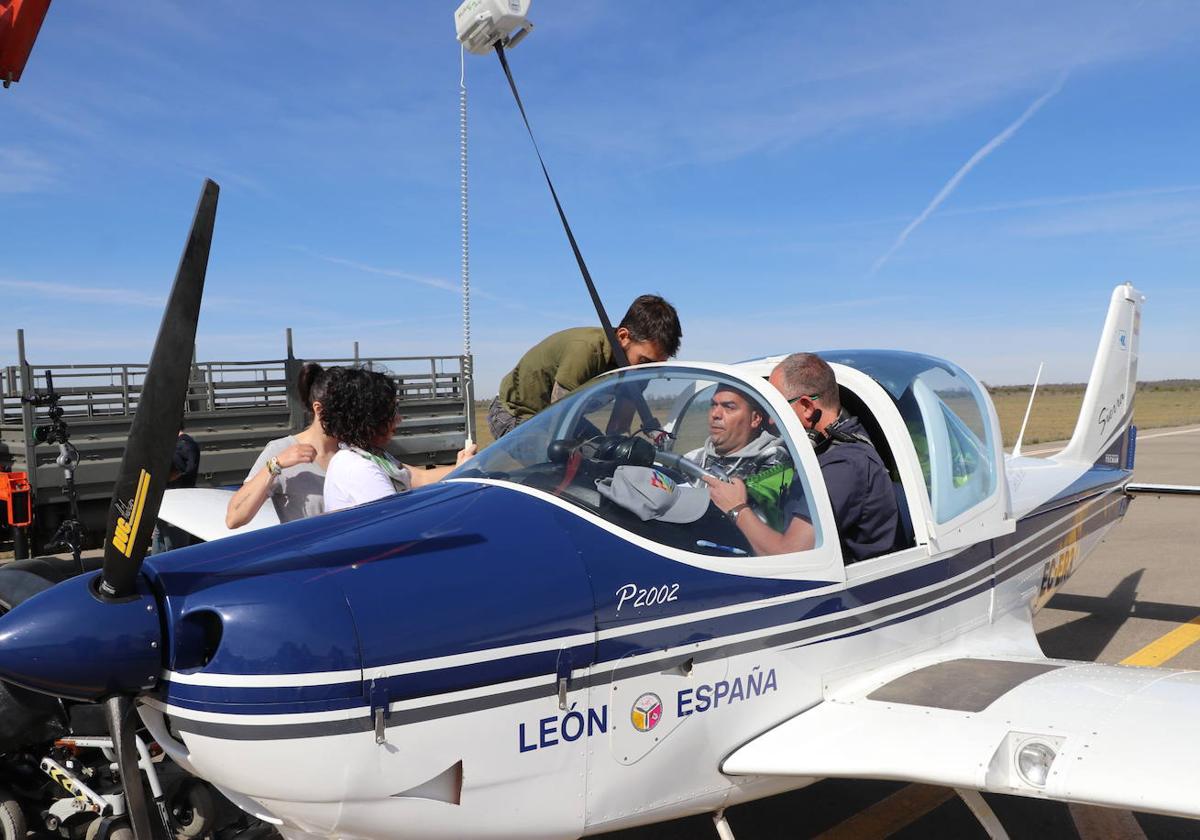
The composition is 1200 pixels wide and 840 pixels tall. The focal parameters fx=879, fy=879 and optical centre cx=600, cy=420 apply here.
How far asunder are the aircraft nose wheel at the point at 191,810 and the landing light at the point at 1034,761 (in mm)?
2467

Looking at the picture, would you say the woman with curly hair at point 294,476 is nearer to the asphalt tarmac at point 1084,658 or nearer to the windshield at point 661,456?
the windshield at point 661,456

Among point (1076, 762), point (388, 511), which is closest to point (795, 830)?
point (1076, 762)

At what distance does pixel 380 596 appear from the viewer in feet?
6.66

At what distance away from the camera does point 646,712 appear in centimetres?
239

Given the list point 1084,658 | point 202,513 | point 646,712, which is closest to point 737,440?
point 646,712

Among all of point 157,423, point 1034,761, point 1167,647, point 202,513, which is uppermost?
point 157,423

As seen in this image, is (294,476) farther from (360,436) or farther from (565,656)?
(565,656)

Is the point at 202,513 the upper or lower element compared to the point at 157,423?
lower

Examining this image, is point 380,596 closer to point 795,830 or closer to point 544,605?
point 544,605

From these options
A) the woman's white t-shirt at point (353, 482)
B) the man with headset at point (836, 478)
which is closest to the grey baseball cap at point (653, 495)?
the man with headset at point (836, 478)

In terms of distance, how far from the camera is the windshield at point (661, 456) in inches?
101

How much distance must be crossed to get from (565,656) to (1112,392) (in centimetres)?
542

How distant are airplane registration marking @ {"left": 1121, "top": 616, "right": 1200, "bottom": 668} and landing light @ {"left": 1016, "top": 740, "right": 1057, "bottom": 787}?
342 cm

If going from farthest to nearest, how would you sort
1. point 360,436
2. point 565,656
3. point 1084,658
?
point 1084,658 → point 360,436 → point 565,656
